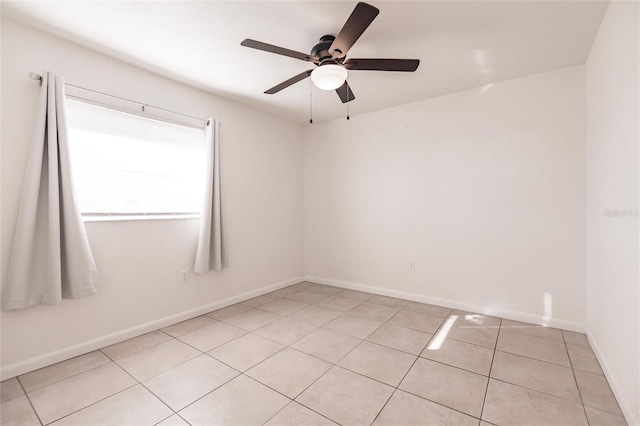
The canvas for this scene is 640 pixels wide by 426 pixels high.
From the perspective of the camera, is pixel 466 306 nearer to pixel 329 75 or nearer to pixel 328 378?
pixel 328 378

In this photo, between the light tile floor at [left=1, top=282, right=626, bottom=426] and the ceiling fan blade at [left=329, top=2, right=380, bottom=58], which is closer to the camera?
the ceiling fan blade at [left=329, top=2, right=380, bottom=58]

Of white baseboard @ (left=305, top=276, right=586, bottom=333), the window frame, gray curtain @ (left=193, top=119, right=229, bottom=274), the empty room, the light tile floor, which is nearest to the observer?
the light tile floor

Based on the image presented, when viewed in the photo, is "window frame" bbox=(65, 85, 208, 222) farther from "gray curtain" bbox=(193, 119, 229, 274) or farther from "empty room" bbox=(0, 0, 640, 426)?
"gray curtain" bbox=(193, 119, 229, 274)

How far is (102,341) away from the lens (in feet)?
7.86

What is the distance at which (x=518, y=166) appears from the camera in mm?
2895

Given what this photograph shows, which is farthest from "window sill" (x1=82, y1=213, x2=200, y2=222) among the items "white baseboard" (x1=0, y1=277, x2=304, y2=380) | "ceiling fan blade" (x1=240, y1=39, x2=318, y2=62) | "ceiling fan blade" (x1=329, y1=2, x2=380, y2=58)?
"ceiling fan blade" (x1=329, y1=2, x2=380, y2=58)

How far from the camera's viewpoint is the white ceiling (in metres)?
1.87

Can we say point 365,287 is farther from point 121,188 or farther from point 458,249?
point 121,188

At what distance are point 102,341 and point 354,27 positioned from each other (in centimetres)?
308

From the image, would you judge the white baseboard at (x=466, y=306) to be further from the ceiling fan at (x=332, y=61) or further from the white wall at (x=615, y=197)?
the ceiling fan at (x=332, y=61)

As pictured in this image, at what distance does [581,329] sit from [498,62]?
2574 mm

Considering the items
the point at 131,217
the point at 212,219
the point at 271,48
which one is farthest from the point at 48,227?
the point at 271,48

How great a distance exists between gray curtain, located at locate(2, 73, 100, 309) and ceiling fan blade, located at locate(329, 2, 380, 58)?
2096mm

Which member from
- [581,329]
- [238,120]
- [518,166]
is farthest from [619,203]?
[238,120]
